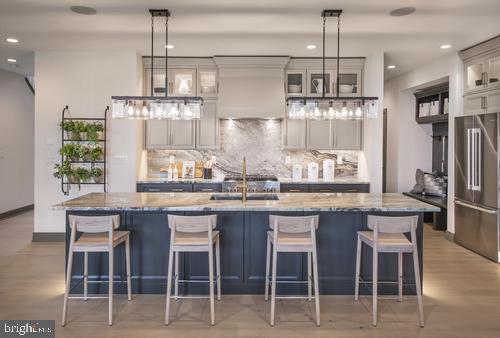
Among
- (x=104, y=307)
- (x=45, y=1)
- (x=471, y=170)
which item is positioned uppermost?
(x=45, y=1)

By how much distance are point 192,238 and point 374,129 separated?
11.1ft

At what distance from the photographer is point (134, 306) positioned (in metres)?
3.52

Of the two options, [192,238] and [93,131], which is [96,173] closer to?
[93,131]

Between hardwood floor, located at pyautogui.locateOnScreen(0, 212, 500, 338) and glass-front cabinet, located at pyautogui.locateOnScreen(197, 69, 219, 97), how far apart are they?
3.21 meters

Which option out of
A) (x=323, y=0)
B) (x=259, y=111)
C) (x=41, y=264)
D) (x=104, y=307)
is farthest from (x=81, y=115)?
(x=323, y=0)

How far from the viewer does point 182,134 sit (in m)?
6.20

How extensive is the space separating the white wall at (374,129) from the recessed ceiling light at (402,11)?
155cm

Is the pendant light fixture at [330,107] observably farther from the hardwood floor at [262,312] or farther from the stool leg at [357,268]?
the hardwood floor at [262,312]

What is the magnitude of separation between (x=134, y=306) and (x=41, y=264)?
6.20ft

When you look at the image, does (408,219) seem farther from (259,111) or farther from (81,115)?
(81,115)

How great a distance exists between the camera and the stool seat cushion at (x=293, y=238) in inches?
129

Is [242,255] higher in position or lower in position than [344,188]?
lower

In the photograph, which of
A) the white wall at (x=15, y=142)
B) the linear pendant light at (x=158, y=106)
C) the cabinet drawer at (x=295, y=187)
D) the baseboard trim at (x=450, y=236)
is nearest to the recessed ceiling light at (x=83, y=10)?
the linear pendant light at (x=158, y=106)

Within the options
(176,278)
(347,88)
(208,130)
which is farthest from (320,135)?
(176,278)
